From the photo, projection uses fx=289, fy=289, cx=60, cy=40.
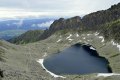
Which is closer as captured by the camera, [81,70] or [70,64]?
[81,70]

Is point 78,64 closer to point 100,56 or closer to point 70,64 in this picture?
point 70,64

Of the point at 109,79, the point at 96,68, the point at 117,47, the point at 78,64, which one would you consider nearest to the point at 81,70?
the point at 96,68

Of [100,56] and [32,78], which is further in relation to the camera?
[100,56]

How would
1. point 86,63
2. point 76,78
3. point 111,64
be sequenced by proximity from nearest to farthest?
point 76,78, point 111,64, point 86,63

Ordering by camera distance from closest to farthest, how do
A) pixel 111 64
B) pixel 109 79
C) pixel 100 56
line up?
pixel 109 79 → pixel 111 64 → pixel 100 56

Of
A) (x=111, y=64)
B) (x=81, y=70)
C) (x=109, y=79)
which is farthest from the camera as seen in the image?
(x=111, y=64)

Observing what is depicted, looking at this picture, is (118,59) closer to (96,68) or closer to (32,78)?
(96,68)

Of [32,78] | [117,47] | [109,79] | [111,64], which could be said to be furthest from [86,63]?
[32,78]

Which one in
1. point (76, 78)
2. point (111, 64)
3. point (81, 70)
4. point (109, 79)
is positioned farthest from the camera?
point (111, 64)
